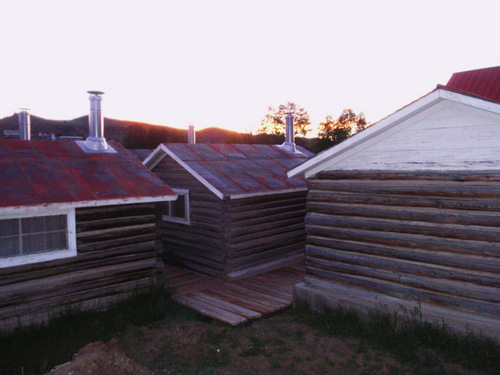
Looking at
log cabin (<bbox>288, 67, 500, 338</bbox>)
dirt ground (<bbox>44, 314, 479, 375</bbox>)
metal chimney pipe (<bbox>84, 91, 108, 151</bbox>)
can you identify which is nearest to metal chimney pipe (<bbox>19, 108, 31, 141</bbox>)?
metal chimney pipe (<bbox>84, 91, 108, 151</bbox>)

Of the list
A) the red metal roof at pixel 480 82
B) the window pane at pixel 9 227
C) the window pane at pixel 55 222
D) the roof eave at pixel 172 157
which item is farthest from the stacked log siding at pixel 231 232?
the red metal roof at pixel 480 82

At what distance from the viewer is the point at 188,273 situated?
39.6 ft

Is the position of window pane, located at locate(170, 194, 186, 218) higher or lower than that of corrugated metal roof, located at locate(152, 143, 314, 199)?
lower

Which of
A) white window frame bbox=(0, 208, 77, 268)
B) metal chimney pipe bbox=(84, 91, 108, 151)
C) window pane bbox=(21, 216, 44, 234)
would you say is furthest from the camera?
metal chimney pipe bbox=(84, 91, 108, 151)

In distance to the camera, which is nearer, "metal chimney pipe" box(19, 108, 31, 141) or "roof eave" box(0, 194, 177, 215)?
"roof eave" box(0, 194, 177, 215)

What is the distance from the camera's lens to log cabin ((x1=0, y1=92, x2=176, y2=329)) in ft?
24.8

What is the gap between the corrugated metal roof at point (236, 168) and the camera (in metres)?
11.2

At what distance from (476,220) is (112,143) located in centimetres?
900

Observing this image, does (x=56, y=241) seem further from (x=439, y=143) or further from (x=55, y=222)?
(x=439, y=143)

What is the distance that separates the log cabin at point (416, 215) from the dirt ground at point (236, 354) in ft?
3.56

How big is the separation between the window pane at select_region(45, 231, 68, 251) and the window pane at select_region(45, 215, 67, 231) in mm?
119

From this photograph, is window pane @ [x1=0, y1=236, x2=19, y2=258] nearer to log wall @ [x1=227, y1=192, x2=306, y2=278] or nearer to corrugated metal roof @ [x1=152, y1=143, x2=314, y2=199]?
corrugated metal roof @ [x1=152, y1=143, x2=314, y2=199]

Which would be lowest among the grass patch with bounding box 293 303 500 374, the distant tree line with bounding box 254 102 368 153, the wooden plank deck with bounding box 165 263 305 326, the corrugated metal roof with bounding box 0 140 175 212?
the wooden plank deck with bounding box 165 263 305 326

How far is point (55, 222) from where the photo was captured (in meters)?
8.12
